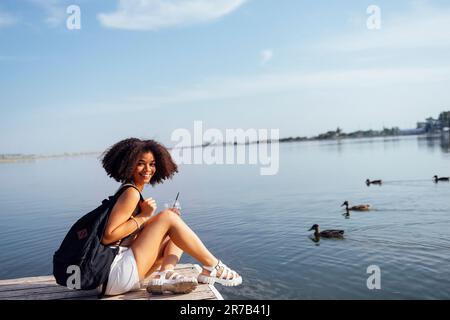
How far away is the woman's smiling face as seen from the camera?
5188 millimetres

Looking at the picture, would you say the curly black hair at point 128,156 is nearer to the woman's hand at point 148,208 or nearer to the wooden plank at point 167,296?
the woman's hand at point 148,208

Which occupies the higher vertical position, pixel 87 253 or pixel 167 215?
pixel 167 215

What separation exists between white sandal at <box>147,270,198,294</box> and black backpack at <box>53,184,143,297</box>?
1.96 feet

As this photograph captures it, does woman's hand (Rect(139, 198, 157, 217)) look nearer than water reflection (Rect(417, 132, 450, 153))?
Yes

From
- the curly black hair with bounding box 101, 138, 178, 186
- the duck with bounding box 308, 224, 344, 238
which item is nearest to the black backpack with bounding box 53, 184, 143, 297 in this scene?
the curly black hair with bounding box 101, 138, 178, 186

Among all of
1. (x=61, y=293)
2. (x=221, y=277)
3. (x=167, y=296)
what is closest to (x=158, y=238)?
(x=167, y=296)

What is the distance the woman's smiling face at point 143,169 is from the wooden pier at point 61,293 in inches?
54.6

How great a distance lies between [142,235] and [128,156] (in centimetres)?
97

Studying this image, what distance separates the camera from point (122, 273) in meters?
4.92

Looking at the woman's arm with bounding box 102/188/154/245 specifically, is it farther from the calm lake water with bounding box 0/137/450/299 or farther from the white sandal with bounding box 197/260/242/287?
the calm lake water with bounding box 0/137/450/299

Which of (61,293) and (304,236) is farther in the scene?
(304,236)

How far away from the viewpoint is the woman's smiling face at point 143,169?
5188 millimetres

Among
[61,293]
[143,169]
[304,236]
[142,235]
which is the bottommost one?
[304,236]

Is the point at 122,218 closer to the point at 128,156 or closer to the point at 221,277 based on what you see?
the point at 128,156
